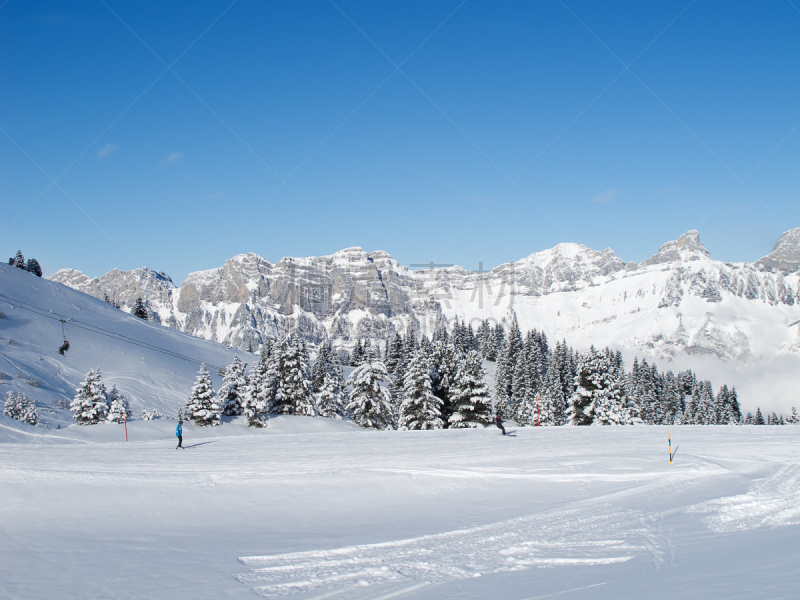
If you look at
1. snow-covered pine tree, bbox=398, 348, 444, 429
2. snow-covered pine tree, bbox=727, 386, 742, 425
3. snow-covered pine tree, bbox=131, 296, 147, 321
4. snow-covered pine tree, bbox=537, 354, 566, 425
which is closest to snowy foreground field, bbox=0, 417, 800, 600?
snow-covered pine tree, bbox=398, 348, 444, 429

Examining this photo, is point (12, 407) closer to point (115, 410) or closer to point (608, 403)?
point (115, 410)

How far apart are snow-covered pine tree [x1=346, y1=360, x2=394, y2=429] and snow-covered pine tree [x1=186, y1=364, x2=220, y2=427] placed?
10.7m

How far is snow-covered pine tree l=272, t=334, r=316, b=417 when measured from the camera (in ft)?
150

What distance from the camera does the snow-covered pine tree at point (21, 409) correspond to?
1606 inches

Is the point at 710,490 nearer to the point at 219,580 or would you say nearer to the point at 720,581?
the point at 720,581

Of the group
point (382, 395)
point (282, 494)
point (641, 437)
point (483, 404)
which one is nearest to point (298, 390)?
point (382, 395)

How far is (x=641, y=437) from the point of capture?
26.5 metres

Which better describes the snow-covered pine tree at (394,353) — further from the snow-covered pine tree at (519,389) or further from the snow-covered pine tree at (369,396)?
the snow-covered pine tree at (369,396)

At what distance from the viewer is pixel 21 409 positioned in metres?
43.0

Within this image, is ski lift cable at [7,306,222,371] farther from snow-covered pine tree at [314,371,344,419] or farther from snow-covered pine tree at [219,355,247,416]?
snow-covered pine tree at [219,355,247,416]

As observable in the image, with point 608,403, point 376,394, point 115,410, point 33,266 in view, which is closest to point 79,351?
point 115,410

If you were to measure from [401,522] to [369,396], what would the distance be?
106ft

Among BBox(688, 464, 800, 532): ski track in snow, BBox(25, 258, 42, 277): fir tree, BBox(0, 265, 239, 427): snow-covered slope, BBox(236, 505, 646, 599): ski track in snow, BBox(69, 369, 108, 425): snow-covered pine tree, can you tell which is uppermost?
BBox(25, 258, 42, 277): fir tree

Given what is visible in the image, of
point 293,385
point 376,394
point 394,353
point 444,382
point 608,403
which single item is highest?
point 394,353
